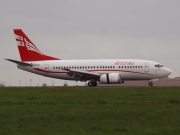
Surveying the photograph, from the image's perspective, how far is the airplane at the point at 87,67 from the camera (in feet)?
180

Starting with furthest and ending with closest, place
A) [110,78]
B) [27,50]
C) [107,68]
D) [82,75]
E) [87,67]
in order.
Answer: [27,50], [87,67], [82,75], [107,68], [110,78]

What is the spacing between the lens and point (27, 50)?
59.3 m

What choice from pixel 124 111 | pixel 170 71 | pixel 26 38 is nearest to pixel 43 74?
pixel 26 38

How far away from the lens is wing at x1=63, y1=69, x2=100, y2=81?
55094 mm

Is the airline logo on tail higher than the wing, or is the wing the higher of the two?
the airline logo on tail

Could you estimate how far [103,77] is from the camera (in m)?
54.3

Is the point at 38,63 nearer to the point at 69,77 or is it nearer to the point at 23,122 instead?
the point at 69,77

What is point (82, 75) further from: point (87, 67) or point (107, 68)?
point (107, 68)

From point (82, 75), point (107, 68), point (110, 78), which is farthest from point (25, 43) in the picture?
point (110, 78)

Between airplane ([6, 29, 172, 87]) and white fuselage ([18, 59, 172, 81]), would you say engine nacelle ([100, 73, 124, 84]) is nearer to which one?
airplane ([6, 29, 172, 87])

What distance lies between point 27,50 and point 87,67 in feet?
28.8

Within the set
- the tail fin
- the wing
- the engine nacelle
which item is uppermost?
the tail fin

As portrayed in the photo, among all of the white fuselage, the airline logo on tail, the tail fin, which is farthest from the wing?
the airline logo on tail

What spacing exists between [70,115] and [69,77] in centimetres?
4058
